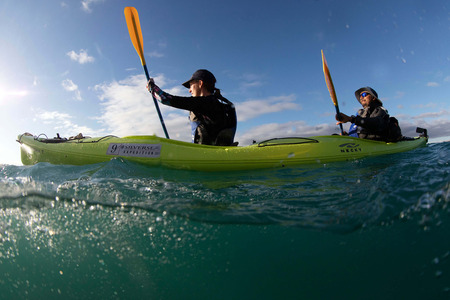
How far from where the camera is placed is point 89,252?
2.45 metres

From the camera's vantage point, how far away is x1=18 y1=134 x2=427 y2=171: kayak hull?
3977mm

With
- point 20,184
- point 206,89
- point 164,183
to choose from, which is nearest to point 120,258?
point 164,183

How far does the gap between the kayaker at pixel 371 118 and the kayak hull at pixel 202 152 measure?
0.50 meters

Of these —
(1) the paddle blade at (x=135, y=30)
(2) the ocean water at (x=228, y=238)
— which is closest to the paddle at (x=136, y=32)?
(1) the paddle blade at (x=135, y=30)

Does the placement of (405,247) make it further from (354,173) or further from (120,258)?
(120,258)

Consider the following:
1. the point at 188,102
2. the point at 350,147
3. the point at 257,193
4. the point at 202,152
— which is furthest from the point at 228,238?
the point at 350,147

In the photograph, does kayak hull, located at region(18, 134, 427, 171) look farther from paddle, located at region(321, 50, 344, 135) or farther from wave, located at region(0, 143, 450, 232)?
paddle, located at region(321, 50, 344, 135)

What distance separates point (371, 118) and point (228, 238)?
412 cm

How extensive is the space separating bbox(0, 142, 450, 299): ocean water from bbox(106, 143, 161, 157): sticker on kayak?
1.08 meters

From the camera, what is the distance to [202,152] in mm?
4031

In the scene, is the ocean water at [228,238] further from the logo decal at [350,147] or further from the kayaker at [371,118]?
the kayaker at [371,118]

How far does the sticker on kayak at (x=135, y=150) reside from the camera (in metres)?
4.11

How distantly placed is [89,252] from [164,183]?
99 centimetres

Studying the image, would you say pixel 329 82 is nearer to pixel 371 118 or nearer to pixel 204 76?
pixel 371 118
